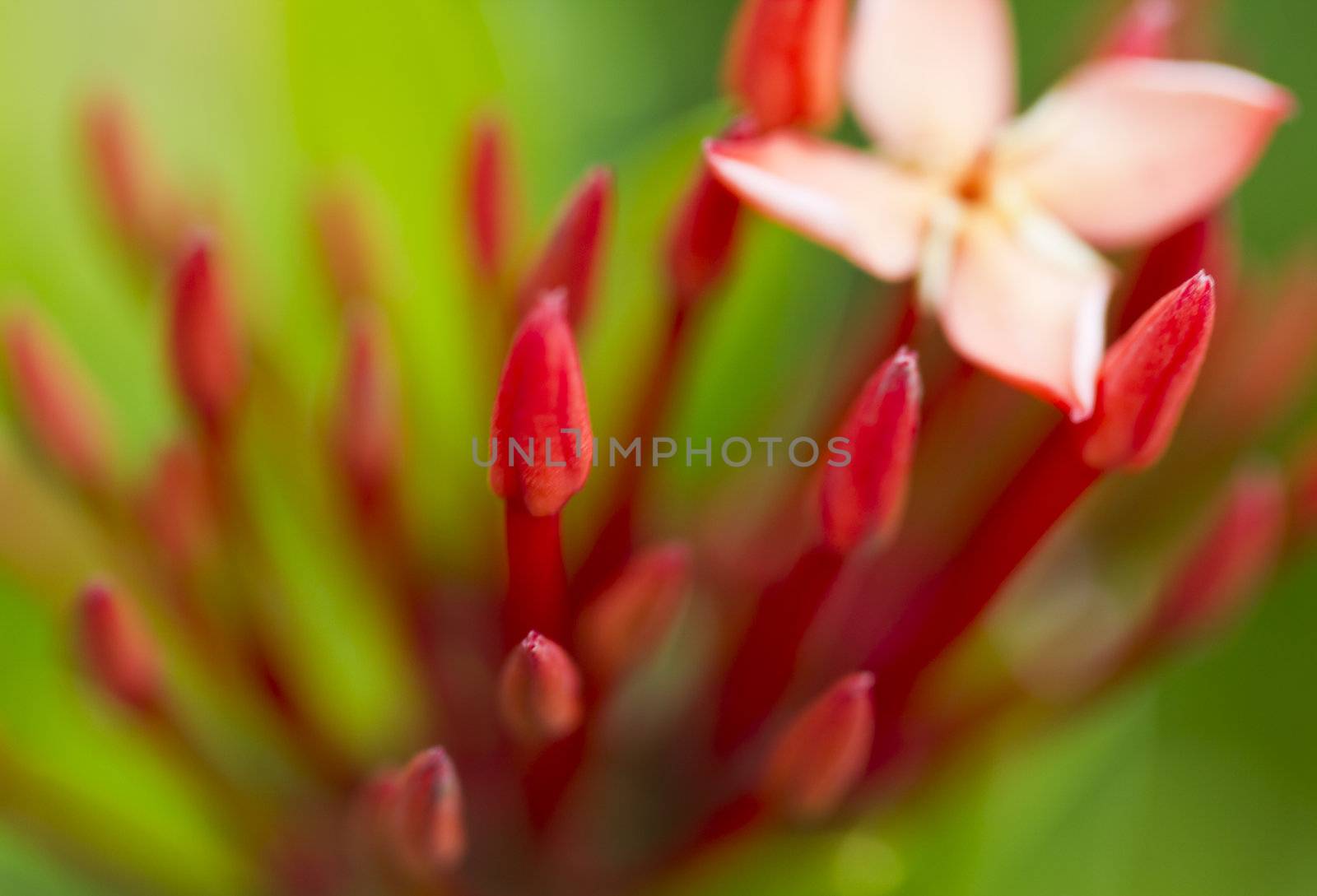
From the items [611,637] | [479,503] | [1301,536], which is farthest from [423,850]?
[1301,536]

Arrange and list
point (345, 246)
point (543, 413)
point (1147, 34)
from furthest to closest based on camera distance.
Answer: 1. point (345, 246)
2. point (1147, 34)
3. point (543, 413)

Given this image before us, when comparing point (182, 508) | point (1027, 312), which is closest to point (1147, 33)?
point (1027, 312)

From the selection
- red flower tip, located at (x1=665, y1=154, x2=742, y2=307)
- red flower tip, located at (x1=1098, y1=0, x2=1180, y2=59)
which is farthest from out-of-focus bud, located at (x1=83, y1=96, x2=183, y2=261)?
red flower tip, located at (x1=1098, y1=0, x2=1180, y2=59)

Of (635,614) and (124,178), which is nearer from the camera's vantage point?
(635,614)

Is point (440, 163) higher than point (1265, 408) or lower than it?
higher

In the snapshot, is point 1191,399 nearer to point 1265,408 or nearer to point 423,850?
point 1265,408

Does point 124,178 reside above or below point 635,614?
above

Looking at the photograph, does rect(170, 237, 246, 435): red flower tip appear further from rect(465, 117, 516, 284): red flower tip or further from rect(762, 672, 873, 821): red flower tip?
rect(762, 672, 873, 821): red flower tip

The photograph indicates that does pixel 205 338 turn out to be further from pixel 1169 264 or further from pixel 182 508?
pixel 1169 264

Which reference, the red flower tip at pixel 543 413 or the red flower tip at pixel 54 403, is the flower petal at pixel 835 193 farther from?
the red flower tip at pixel 54 403
